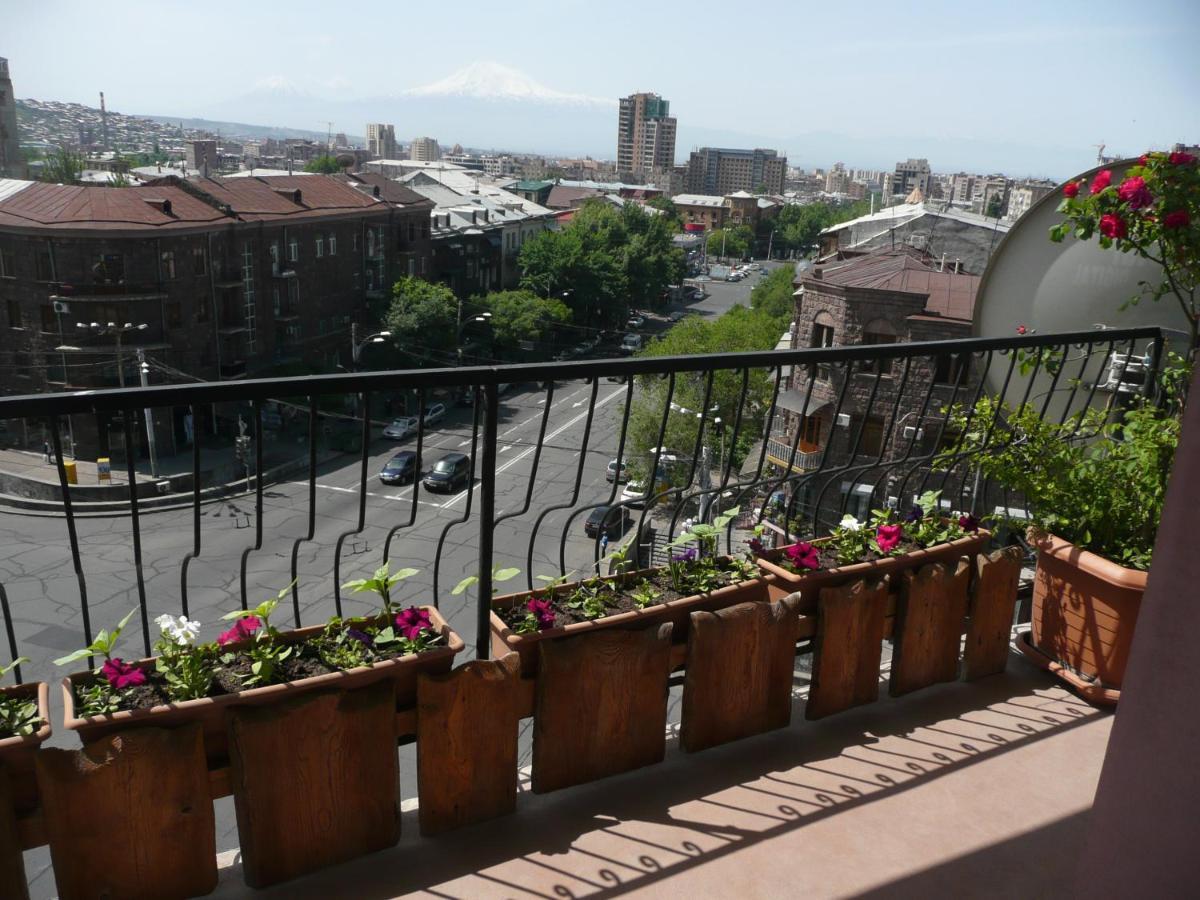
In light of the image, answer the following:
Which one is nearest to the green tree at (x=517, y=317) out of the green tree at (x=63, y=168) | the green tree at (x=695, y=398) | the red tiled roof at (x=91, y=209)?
the green tree at (x=695, y=398)

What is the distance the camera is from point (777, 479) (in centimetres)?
275

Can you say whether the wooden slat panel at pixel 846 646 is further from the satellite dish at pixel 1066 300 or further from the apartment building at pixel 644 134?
the apartment building at pixel 644 134

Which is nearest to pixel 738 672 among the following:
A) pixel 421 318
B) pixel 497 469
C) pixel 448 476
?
pixel 497 469

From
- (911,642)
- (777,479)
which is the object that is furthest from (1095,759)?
(777,479)

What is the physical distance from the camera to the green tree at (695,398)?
26203 millimetres

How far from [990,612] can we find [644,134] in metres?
188

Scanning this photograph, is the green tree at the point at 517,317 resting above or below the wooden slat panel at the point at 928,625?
below

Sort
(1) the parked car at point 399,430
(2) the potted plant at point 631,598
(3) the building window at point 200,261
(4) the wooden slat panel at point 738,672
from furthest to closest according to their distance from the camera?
(1) the parked car at point 399,430
(3) the building window at point 200,261
(4) the wooden slat panel at point 738,672
(2) the potted plant at point 631,598

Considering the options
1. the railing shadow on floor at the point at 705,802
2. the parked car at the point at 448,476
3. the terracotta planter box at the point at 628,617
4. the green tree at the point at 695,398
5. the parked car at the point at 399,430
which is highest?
the terracotta planter box at the point at 628,617

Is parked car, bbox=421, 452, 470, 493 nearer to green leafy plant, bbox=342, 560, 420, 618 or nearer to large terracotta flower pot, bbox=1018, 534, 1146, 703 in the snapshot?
large terracotta flower pot, bbox=1018, 534, 1146, 703

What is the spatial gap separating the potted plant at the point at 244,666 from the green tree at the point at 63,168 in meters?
48.1

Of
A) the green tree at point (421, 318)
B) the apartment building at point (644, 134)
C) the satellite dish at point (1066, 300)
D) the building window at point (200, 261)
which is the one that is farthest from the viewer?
the apartment building at point (644, 134)

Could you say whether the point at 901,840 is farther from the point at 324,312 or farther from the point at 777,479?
the point at 324,312

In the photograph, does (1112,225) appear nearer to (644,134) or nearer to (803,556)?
(803,556)
